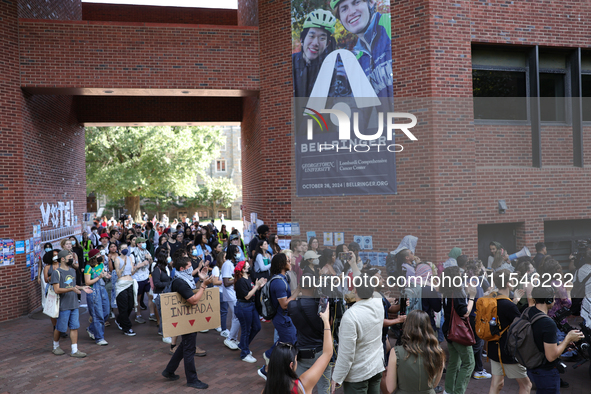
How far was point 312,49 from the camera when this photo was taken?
1118 cm

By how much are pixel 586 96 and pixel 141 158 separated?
2370cm

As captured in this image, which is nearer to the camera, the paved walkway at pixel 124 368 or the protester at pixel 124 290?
the paved walkway at pixel 124 368

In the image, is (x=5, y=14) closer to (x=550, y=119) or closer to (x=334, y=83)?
(x=334, y=83)

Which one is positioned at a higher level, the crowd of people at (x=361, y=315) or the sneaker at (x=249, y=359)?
the crowd of people at (x=361, y=315)

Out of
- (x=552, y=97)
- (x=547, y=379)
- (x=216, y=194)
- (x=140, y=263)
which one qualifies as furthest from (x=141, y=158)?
(x=547, y=379)

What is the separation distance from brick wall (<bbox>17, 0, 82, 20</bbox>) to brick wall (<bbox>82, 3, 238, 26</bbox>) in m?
2.11

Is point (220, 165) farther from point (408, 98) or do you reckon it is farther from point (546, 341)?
point (546, 341)

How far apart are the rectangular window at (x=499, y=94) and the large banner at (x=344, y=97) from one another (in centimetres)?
210

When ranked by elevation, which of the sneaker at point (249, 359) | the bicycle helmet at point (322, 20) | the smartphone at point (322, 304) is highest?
the bicycle helmet at point (322, 20)

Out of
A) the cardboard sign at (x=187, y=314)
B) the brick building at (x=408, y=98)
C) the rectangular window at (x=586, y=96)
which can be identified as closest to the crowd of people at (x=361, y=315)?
the cardboard sign at (x=187, y=314)

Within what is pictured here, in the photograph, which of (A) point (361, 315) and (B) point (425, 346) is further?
(A) point (361, 315)

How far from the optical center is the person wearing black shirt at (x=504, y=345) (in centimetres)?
479

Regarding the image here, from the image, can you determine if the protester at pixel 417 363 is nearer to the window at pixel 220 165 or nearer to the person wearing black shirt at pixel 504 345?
the person wearing black shirt at pixel 504 345

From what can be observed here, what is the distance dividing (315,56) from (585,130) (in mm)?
6697
